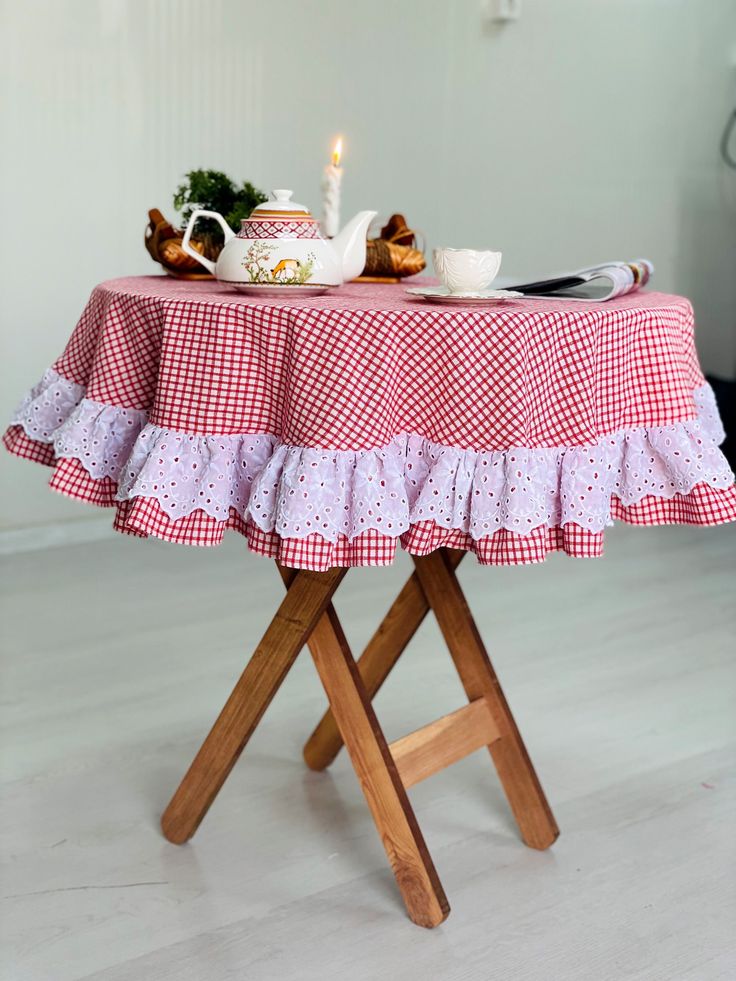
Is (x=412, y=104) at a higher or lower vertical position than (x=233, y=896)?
higher

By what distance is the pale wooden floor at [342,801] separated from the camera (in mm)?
1534

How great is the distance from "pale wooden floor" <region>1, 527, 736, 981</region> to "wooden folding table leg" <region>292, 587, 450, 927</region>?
50mm

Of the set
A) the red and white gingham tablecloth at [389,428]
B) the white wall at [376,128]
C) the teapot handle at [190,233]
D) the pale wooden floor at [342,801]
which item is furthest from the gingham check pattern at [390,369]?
the white wall at [376,128]

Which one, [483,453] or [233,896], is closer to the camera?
[483,453]

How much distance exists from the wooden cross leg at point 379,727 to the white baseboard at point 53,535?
150 cm

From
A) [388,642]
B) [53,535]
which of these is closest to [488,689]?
[388,642]

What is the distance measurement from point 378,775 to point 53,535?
187cm

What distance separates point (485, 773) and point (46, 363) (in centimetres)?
173

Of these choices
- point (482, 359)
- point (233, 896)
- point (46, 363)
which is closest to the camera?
point (482, 359)

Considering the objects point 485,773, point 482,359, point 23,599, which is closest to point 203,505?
point 482,359

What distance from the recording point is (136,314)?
142 cm

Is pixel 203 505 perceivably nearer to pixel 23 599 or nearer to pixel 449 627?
pixel 449 627

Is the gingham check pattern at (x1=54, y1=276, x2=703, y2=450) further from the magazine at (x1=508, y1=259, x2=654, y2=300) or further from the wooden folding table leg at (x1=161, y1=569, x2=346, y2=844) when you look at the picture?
the wooden folding table leg at (x1=161, y1=569, x2=346, y2=844)

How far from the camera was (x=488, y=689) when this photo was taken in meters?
1.76
